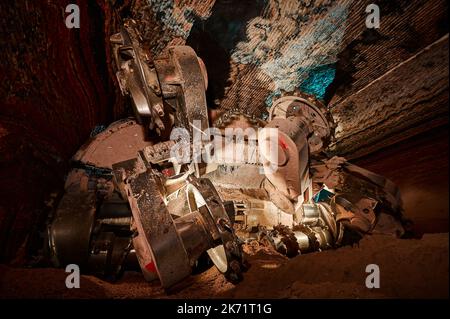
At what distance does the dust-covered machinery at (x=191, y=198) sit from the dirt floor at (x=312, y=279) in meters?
0.14

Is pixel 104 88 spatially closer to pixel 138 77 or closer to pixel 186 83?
pixel 138 77

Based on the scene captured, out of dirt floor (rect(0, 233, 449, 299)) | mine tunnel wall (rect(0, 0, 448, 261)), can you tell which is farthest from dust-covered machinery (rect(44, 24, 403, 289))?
mine tunnel wall (rect(0, 0, 448, 261))

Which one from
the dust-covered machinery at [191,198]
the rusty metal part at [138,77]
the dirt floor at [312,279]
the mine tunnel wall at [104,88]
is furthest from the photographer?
the rusty metal part at [138,77]

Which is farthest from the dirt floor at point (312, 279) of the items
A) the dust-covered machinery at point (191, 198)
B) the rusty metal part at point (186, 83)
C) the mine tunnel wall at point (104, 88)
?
the rusty metal part at point (186, 83)

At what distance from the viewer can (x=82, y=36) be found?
8.82 feet

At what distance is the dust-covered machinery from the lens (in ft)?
6.26

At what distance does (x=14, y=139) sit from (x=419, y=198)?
3.68 m

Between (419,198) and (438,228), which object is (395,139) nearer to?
(419,198)

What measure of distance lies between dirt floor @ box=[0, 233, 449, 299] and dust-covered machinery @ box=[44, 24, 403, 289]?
142mm

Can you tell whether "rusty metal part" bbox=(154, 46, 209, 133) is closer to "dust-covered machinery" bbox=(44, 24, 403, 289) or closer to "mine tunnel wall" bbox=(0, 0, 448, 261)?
"dust-covered machinery" bbox=(44, 24, 403, 289)

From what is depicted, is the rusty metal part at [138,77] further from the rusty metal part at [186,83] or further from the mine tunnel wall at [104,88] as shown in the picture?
the mine tunnel wall at [104,88]

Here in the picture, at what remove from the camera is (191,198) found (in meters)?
2.41

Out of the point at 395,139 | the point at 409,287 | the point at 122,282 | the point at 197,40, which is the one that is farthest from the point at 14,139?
the point at 395,139

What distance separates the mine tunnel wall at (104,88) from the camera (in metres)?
2.04
